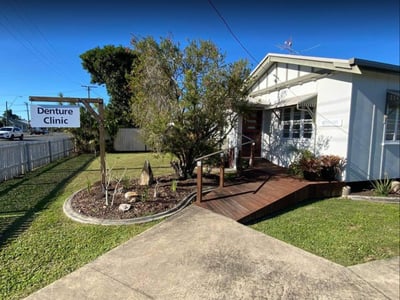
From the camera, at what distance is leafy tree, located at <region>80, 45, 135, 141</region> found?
69.8 ft

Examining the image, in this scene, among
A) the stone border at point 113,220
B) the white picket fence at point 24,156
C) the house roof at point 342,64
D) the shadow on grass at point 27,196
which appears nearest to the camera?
the shadow on grass at point 27,196

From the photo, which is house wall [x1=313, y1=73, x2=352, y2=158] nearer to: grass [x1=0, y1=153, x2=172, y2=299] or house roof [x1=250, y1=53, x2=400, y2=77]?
house roof [x1=250, y1=53, x2=400, y2=77]

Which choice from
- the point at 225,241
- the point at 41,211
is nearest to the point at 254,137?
the point at 225,241

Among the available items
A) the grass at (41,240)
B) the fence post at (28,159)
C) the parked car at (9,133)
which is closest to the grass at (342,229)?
the grass at (41,240)

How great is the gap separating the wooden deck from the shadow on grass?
343 centimetres

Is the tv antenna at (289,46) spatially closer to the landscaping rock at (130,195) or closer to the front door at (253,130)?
the front door at (253,130)

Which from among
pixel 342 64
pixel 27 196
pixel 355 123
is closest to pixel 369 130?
pixel 355 123

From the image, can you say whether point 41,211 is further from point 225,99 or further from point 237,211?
point 225,99

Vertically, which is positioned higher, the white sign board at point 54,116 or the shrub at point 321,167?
the white sign board at point 54,116

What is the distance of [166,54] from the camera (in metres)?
6.58

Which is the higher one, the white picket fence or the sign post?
the sign post

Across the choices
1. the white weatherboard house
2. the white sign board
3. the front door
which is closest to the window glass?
the white weatherboard house

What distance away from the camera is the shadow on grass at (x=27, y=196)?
13.7 ft

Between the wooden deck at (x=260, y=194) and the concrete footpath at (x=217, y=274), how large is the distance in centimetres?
120
